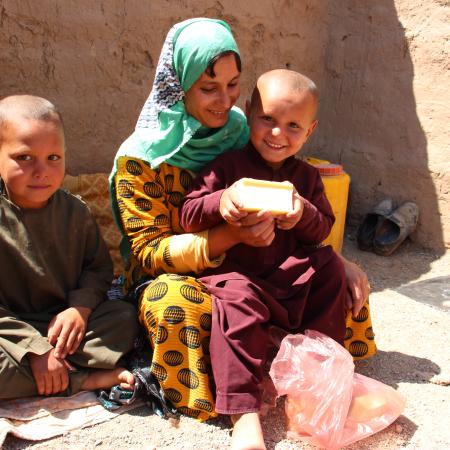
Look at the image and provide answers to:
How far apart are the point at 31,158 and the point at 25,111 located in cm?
18

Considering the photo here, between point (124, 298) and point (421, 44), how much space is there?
118 inches

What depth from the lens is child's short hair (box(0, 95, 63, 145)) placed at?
7.61 ft

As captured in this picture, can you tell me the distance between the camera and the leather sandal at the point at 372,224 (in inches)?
184

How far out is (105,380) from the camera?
2518 millimetres

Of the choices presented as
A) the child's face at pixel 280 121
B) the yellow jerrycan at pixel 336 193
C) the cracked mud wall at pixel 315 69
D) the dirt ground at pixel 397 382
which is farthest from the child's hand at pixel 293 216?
the yellow jerrycan at pixel 336 193

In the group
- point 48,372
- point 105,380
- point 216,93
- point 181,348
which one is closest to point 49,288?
point 48,372

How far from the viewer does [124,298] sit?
9.25 feet

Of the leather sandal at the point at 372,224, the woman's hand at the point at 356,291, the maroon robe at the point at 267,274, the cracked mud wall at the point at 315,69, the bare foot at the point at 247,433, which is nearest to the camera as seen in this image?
the bare foot at the point at 247,433

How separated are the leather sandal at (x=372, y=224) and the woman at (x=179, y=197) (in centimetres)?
187

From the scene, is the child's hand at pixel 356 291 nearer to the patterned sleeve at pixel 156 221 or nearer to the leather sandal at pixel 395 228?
the patterned sleeve at pixel 156 221

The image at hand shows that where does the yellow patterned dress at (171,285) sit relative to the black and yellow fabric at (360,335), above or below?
above

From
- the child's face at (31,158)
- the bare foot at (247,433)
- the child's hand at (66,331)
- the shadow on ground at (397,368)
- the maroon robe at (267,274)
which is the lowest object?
the shadow on ground at (397,368)

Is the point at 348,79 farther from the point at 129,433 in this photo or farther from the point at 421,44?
the point at 129,433

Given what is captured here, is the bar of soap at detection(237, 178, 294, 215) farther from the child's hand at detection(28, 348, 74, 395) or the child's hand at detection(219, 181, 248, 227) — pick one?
the child's hand at detection(28, 348, 74, 395)
